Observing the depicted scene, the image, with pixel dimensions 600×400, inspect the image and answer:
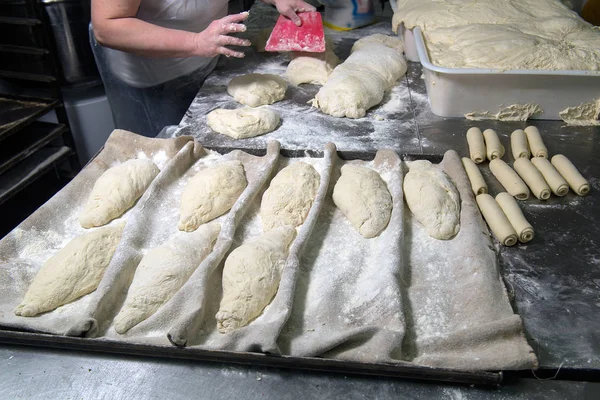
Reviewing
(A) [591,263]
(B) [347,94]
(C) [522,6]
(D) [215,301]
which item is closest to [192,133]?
(B) [347,94]

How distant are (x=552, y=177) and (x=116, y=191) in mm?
1645

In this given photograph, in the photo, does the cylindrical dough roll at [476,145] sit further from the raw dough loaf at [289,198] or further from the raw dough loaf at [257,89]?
the raw dough loaf at [257,89]

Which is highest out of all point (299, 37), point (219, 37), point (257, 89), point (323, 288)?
point (219, 37)

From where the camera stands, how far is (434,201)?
164cm

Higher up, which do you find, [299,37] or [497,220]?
[299,37]

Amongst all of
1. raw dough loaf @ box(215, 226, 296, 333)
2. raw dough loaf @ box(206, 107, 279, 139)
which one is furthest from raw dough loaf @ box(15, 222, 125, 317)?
raw dough loaf @ box(206, 107, 279, 139)

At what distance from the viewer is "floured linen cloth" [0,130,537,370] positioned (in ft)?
3.93

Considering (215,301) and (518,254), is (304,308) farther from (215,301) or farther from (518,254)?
(518,254)

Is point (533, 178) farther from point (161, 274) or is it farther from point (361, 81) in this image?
point (161, 274)

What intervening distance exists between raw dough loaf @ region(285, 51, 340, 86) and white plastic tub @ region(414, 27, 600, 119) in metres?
Answer: 0.54

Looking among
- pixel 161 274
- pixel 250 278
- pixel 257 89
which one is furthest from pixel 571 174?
pixel 161 274

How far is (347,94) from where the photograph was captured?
7.55 ft

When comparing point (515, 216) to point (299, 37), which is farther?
point (299, 37)

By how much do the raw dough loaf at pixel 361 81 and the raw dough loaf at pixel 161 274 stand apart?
3.43 ft
